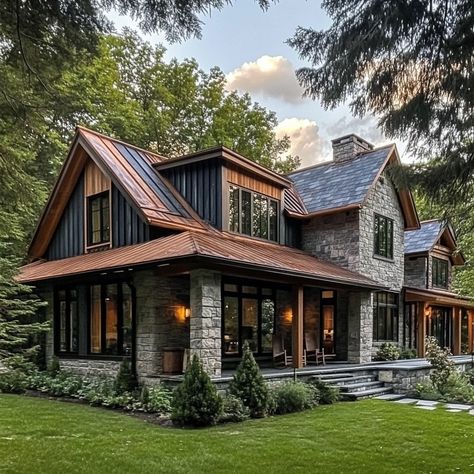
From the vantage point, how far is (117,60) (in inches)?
1009

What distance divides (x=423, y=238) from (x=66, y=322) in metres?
14.5

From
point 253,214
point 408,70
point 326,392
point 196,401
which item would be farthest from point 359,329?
point 408,70

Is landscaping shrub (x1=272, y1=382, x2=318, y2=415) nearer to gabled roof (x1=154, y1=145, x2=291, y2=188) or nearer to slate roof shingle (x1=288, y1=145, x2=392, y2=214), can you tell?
gabled roof (x1=154, y1=145, x2=291, y2=188)

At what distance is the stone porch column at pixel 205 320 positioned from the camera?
9844 millimetres

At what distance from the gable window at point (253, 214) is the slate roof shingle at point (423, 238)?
7.86 meters

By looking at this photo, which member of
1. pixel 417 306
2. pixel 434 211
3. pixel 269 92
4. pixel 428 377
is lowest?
pixel 428 377

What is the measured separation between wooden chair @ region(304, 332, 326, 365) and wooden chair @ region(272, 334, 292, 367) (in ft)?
2.15

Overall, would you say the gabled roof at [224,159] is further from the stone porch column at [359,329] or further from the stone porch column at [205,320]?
the stone porch column at [359,329]

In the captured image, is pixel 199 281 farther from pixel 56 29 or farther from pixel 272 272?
pixel 56 29

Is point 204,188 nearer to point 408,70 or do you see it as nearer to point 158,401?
point 158,401

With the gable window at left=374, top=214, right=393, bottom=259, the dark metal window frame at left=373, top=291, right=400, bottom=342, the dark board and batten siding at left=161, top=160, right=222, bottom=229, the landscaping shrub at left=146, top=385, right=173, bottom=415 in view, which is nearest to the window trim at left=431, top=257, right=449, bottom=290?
the dark metal window frame at left=373, top=291, right=400, bottom=342

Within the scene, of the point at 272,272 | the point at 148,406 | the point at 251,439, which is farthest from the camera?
the point at 272,272

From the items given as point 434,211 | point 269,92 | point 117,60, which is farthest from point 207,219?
point 117,60

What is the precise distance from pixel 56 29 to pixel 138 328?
7.27 meters
